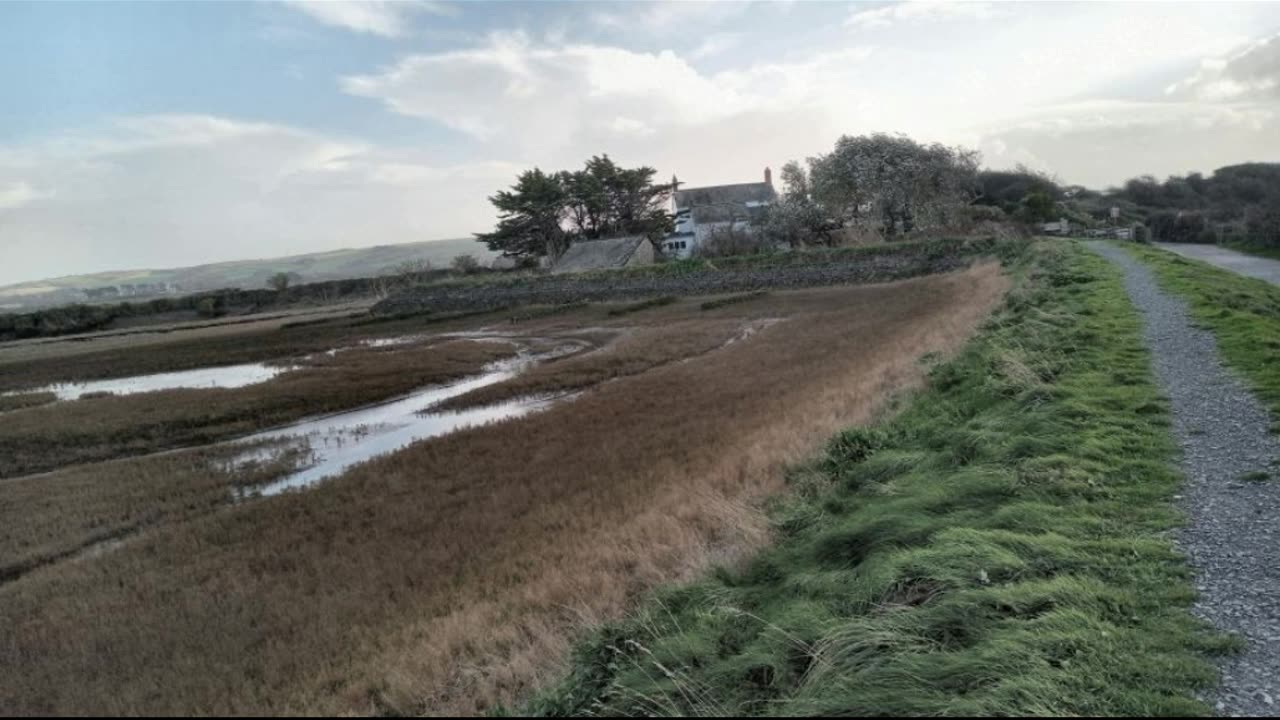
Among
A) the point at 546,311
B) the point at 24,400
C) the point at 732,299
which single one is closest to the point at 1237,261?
the point at 732,299

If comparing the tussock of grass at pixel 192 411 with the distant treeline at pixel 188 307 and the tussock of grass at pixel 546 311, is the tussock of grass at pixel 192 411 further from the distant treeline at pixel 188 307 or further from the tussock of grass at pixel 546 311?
the distant treeline at pixel 188 307

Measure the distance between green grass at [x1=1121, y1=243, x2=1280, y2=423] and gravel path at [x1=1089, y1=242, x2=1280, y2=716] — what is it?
26 centimetres

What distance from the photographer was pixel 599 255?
69.8 m

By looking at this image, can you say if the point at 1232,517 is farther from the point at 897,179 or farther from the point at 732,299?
the point at 897,179

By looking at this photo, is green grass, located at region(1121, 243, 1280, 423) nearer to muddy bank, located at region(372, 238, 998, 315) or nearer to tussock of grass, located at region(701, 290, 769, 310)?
muddy bank, located at region(372, 238, 998, 315)

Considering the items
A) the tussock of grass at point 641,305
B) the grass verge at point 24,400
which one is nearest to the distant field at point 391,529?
the grass verge at point 24,400

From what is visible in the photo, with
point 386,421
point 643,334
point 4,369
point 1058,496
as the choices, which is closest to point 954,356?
point 1058,496

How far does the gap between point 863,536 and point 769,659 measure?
2.62 meters

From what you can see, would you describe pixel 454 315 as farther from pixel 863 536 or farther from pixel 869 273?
pixel 863 536

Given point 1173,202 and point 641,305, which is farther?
point 1173,202

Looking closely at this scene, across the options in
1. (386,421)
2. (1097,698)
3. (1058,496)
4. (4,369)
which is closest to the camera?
(1097,698)

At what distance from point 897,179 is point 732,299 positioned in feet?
65.5

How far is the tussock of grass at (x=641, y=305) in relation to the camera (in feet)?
165

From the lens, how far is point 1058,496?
689cm
